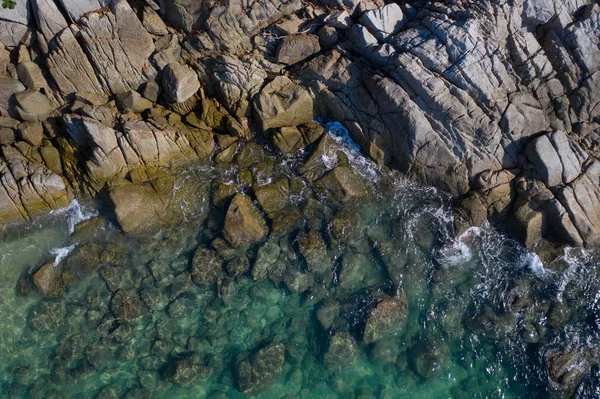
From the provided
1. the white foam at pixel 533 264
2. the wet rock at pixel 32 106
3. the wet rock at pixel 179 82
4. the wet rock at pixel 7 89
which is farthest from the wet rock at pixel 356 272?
the wet rock at pixel 7 89

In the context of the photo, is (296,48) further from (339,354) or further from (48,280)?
(48,280)

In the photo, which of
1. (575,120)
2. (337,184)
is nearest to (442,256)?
(337,184)

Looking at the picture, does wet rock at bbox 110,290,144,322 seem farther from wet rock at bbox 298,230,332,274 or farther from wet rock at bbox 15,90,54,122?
wet rock at bbox 15,90,54,122

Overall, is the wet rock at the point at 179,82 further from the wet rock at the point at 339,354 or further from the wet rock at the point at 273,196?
the wet rock at the point at 339,354

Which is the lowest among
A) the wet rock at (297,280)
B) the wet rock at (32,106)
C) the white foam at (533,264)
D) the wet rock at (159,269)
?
the white foam at (533,264)

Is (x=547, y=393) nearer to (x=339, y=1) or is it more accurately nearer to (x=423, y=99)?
(x=423, y=99)

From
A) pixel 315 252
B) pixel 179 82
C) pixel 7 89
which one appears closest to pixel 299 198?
pixel 315 252
